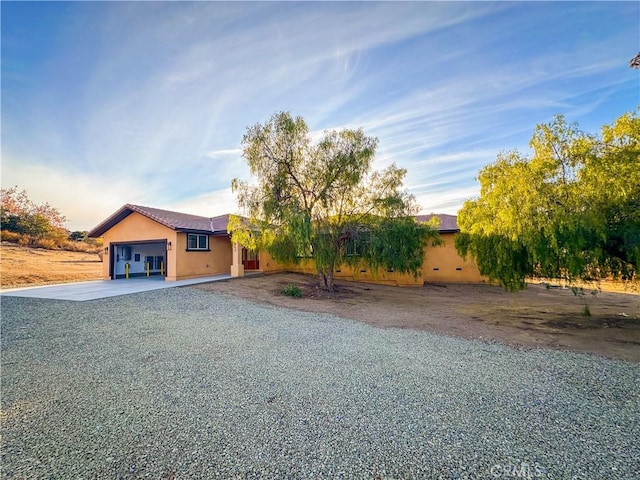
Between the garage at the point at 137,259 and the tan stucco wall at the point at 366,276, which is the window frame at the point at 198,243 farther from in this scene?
the tan stucco wall at the point at 366,276

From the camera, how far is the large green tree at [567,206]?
627 centimetres

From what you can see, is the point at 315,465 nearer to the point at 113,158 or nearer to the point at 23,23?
the point at 23,23

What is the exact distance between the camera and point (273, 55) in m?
9.09

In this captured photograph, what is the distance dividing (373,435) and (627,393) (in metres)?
4.00

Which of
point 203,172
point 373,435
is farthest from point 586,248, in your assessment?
point 203,172

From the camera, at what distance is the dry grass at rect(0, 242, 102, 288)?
15.5 metres

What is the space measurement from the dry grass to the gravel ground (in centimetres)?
1247

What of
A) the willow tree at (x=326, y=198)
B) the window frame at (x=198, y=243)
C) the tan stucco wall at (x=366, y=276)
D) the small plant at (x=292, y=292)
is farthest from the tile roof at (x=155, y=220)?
the small plant at (x=292, y=292)

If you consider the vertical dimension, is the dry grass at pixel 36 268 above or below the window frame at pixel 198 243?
below

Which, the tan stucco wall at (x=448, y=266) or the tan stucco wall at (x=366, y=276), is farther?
the tan stucco wall at (x=448, y=266)

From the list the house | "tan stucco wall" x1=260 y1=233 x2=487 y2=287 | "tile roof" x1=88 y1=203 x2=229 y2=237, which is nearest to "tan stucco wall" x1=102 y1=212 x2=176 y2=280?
the house

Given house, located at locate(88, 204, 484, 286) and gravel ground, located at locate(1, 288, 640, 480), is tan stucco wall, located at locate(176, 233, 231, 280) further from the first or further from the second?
gravel ground, located at locate(1, 288, 640, 480)

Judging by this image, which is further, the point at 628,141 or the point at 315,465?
the point at 628,141

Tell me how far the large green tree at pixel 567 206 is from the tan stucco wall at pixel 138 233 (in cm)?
1458
